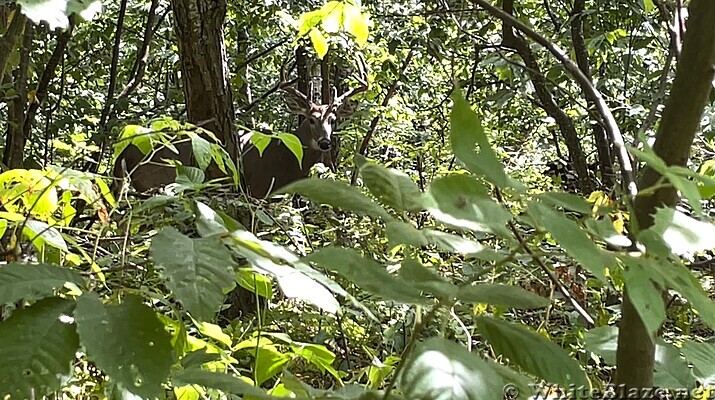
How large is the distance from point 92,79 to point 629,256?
11.3 ft

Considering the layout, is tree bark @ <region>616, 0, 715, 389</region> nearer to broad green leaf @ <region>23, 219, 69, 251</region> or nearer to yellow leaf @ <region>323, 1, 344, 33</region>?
broad green leaf @ <region>23, 219, 69, 251</region>

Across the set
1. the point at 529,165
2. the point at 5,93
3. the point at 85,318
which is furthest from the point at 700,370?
the point at 529,165

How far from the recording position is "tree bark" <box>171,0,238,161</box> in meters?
1.92

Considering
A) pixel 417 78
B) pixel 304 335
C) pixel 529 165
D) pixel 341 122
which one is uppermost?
pixel 417 78

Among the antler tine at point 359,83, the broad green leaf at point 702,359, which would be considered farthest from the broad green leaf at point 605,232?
the antler tine at point 359,83

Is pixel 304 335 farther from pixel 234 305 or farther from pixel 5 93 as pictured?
pixel 5 93

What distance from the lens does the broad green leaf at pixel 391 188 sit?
380mm

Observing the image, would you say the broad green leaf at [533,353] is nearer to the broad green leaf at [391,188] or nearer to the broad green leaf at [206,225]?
the broad green leaf at [391,188]

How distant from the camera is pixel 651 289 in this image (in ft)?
1.03

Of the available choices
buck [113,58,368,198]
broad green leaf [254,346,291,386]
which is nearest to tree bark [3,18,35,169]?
broad green leaf [254,346,291,386]

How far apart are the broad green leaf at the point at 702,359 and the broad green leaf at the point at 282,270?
0.73ft

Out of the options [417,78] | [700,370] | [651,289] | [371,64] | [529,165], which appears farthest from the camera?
[417,78]

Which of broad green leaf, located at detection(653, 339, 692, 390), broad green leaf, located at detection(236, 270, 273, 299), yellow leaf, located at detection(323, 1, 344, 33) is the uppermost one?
yellow leaf, located at detection(323, 1, 344, 33)

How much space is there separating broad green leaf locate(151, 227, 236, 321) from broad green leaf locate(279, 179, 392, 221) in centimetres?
6
